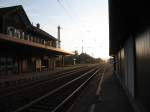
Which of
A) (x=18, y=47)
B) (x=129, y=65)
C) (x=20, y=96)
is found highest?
(x=18, y=47)

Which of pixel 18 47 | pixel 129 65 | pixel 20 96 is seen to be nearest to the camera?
pixel 129 65

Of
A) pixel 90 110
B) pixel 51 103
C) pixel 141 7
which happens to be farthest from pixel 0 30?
pixel 141 7

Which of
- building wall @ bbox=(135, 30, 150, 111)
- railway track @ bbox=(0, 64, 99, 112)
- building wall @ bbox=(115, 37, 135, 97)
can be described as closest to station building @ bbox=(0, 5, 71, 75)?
railway track @ bbox=(0, 64, 99, 112)

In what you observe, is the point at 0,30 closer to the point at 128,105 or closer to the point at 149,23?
the point at 128,105

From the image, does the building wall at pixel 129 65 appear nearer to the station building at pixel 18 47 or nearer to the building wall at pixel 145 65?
the building wall at pixel 145 65

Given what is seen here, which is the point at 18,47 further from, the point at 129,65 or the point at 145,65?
the point at 145,65

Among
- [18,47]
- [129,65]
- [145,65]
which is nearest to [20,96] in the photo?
[129,65]

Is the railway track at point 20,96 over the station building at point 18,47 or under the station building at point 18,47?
under

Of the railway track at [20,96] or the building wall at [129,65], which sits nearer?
the building wall at [129,65]

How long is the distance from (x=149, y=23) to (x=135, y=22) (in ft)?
9.41

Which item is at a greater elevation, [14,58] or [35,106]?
[14,58]

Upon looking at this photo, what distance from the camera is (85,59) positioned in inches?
5399

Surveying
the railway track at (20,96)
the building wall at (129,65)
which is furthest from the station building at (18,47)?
the building wall at (129,65)

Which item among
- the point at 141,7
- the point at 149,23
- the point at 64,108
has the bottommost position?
the point at 64,108
